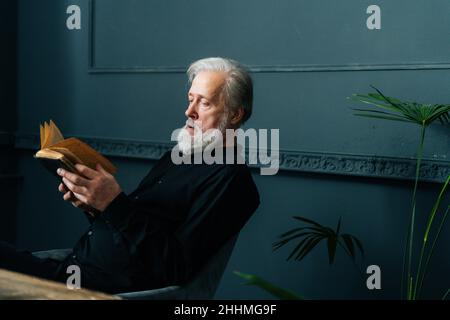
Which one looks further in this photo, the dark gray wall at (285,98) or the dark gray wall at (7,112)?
the dark gray wall at (7,112)

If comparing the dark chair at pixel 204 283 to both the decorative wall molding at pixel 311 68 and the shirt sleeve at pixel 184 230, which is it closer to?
the shirt sleeve at pixel 184 230

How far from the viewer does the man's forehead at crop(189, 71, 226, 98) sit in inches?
98.0

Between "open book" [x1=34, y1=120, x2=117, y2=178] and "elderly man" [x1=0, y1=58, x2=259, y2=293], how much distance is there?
0.03 m

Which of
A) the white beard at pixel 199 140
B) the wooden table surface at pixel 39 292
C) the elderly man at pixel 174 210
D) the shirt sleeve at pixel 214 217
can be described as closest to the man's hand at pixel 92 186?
the elderly man at pixel 174 210

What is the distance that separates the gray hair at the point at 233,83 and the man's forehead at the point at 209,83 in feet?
0.06

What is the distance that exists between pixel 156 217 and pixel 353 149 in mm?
1020

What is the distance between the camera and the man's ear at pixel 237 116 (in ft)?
8.30

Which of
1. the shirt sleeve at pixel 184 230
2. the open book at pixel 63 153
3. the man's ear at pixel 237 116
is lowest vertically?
the shirt sleeve at pixel 184 230

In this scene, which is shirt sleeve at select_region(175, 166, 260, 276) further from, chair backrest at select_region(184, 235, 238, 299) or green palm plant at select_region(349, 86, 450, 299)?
green palm plant at select_region(349, 86, 450, 299)

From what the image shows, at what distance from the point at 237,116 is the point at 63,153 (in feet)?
2.31

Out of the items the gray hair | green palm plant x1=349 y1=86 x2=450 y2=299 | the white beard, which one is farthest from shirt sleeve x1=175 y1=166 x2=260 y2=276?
green palm plant x1=349 y1=86 x2=450 y2=299

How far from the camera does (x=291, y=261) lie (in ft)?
10.4

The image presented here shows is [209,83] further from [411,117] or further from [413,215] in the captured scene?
[413,215]

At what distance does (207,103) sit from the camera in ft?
8.18
